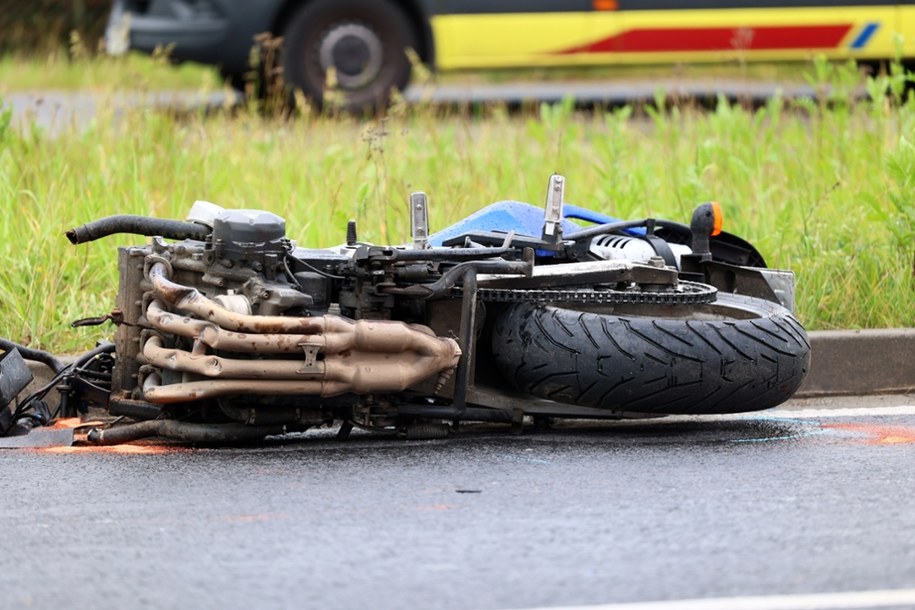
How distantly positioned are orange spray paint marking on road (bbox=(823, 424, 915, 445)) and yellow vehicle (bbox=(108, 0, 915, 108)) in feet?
26.0

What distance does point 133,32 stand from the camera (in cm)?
1392

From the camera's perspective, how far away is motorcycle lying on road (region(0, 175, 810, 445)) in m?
5.14

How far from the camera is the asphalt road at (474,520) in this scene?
12.7 ft

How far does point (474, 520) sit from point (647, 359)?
3.44 feet

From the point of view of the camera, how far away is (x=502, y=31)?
13.8 metres

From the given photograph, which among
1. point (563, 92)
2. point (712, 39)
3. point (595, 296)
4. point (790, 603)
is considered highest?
point (712, 39)

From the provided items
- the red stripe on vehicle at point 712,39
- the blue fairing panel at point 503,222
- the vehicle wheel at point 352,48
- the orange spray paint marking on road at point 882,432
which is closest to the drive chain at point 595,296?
the blue fairing panel at point 503,222

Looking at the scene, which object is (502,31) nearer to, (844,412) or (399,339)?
(844,412)

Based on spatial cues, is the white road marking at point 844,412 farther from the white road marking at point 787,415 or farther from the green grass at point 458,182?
the green grass at point 458,182

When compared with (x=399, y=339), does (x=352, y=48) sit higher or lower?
higher

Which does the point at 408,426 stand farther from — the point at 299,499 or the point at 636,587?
the point at 636,587

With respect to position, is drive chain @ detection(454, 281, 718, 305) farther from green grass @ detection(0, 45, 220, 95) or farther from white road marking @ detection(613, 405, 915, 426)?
green grass @ detection(0, 45, 220, 95)

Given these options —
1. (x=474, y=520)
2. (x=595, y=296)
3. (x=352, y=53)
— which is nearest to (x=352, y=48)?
(x=352, y=53)

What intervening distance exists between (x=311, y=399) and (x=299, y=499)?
25.9 inches
